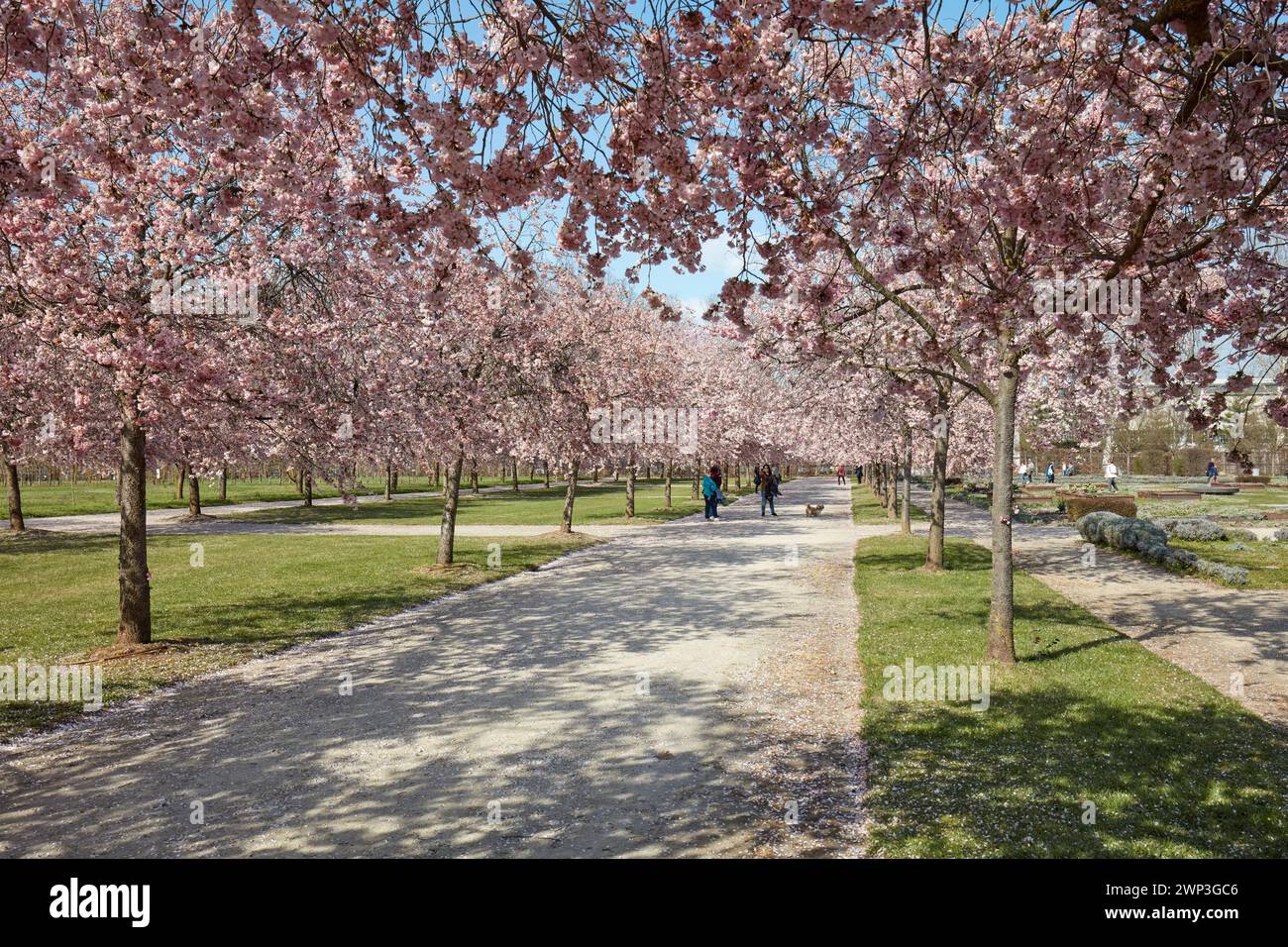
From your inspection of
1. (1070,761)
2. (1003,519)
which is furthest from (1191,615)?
(1070,761)

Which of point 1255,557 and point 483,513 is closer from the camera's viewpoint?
point 1255,557

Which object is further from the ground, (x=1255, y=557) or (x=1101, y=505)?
(x=1101, y=505)

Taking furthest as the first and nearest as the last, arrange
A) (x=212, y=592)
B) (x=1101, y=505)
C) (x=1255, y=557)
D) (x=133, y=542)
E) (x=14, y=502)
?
(x=14, y=502), (x=1101, y=505), (x=1255, y=557), (x=212, y=592), (x=133, y=542)

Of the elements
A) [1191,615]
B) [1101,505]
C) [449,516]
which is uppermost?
[449,516]

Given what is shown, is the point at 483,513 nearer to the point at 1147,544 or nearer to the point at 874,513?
the point at 874,513

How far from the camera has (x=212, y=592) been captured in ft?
50.5

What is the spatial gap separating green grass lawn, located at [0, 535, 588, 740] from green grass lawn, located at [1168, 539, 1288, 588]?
1537cm

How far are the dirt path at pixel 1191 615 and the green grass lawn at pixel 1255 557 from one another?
111 cm

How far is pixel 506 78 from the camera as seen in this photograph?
16.5 feet

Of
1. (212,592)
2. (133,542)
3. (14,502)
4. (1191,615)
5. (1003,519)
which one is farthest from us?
(14,502)

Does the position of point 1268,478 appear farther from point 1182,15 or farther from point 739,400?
point 1182,15

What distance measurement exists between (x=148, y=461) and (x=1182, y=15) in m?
14.0

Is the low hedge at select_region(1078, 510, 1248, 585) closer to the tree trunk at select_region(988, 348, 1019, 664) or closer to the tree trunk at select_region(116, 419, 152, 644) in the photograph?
the tree trunk at select_region(988, 348, 1019, 664)

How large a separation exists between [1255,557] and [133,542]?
23182mm
